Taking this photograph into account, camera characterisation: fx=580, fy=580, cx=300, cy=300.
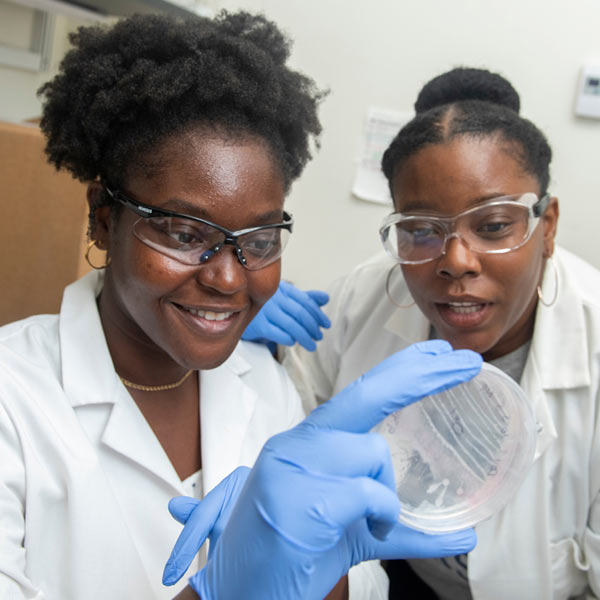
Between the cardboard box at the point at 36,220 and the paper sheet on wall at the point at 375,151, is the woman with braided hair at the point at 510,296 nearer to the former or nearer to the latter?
the paper sheet on wall at the point at 375,151

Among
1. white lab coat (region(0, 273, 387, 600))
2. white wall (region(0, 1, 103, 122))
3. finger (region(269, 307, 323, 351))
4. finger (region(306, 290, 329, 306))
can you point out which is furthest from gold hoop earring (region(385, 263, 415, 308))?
white wall (region(0, 1, 103, 122))

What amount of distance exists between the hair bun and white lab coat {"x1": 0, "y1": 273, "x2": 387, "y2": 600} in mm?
893

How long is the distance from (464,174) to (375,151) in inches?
38.6

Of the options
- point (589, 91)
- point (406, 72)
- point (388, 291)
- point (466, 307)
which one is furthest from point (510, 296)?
point (406, 72)

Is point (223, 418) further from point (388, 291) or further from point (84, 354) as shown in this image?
point (388, 291)

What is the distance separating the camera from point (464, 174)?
46.0 inches

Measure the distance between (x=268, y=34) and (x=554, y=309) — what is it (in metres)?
0.89

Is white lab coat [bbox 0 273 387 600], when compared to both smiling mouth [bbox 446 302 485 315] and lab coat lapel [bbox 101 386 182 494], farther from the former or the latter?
smiling mouth [bbox 446 302 485 315]

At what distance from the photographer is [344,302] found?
177cm

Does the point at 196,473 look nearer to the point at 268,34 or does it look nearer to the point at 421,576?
the point at 421,576

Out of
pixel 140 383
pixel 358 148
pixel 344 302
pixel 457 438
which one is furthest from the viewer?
pixel 358 148

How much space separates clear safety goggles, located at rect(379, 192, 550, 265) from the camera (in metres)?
1.18

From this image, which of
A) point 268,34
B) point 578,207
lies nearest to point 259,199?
point 268,34

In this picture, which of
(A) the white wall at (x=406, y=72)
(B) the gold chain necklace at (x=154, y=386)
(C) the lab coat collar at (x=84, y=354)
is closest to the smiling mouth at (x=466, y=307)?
(B) the gold chain necklace at (x=154, y=386)
